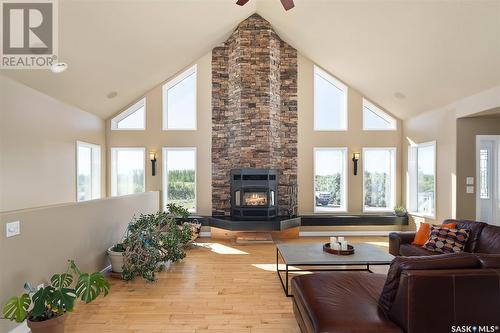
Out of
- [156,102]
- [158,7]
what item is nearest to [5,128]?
[158,7]

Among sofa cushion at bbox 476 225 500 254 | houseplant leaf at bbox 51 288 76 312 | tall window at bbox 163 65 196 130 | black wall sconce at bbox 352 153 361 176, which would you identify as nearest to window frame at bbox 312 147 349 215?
black wall sconce at bbox 352 153 361 176

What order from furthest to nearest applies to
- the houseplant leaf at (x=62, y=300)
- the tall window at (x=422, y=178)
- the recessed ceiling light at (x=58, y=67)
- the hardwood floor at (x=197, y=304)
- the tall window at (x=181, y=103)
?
the tall window at (x=181, y=103)
the tall window at (x=422, y=178)
the recessed ceiling light at (x=58, y=67)
the hardwood floor at (x=197, y=304)
the houseplant leaf at (x=62, y=300)

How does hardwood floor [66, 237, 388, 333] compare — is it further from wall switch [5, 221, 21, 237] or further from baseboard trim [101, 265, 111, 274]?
wall switch [5, 221, 21, 237]

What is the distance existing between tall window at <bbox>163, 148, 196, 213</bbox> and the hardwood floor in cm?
256

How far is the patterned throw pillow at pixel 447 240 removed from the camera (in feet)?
12.1

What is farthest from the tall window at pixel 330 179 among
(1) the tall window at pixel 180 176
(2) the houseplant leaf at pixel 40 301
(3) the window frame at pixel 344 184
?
(2) the houseplant leaf at pixel 40 301

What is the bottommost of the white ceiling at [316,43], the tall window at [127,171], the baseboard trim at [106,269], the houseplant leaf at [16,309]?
the baseboard trim at [106,269]

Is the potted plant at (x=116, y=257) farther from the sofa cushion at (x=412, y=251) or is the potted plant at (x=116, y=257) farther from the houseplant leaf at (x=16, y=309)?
the sofa cushion at (x=412, y=251)

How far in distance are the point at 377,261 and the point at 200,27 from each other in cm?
498

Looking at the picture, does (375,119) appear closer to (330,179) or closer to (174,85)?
(330,179)

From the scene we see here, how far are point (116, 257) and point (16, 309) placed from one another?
1.74m

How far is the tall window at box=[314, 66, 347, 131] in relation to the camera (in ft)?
23.1

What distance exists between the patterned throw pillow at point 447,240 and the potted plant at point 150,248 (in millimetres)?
3617

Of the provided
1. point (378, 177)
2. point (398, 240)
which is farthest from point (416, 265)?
point (378, 177)
